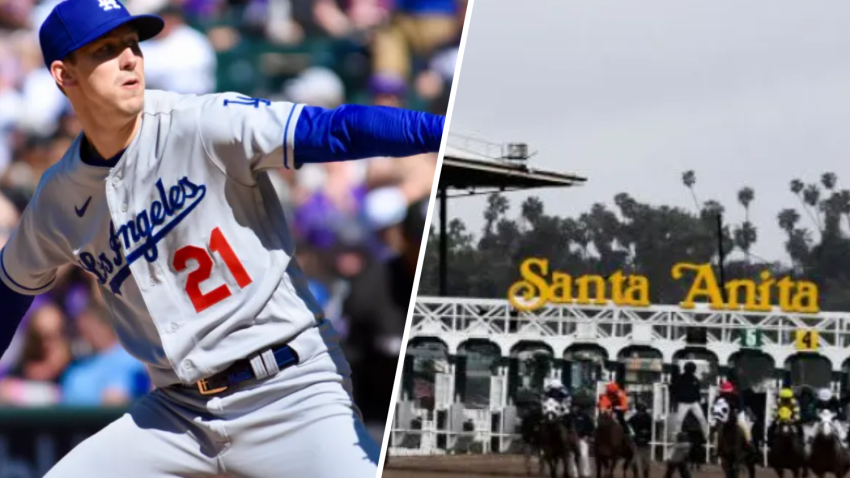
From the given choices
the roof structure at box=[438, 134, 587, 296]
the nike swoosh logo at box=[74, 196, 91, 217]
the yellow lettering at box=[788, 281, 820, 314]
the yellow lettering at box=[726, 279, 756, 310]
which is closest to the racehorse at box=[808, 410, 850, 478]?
the yellow lettering at box=[788, 281, 820, 314]

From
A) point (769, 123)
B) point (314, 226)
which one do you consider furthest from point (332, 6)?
point (769, 123)

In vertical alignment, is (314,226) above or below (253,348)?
above

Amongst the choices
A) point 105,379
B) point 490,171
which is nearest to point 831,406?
point 490,171

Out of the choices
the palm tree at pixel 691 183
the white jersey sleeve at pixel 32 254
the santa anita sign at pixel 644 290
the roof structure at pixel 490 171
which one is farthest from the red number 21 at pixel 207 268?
the palm tree at pixel 691 183

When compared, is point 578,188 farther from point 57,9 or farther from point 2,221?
point 57,9

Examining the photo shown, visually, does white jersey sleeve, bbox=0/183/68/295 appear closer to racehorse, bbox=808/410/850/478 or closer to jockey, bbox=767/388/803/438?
jockey, bbox=767/388/803/438

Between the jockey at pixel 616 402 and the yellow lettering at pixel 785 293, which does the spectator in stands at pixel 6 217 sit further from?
the yellow lettering at pixel 785 293

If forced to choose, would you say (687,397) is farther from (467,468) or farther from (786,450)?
(467,468)
